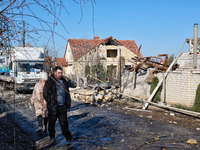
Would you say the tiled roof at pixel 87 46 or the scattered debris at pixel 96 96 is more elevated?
the tiled roof at pixel 87 46

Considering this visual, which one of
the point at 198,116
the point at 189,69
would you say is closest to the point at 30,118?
the point at 198,116

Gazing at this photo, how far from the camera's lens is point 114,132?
647 cm

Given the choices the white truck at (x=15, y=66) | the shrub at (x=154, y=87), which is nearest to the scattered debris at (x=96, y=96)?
the shrub at (x=154, y=87)

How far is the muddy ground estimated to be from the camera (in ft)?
17.1

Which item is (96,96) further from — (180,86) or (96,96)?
(180,86)

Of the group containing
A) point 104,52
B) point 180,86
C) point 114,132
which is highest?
point 104,52

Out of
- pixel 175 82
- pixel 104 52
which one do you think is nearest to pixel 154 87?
pixel 175 82

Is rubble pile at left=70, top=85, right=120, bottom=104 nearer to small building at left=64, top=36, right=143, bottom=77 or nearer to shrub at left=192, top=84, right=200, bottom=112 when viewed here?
shrub at left=192, top=84, right=200, bottom=112

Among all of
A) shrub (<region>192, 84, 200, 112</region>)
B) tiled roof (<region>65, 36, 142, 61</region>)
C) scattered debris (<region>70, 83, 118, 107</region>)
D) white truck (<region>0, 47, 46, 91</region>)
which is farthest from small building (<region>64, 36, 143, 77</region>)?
white truck (<region>0, 47, 46, 91</region>)

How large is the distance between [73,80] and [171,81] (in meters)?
16.0

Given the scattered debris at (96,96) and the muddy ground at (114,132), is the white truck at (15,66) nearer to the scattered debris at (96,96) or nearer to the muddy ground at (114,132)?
the muddy ground at (114,132)

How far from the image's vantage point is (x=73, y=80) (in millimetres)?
25359

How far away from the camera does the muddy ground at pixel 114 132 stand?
17.1 ft

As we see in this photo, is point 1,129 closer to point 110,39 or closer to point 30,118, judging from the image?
point 30,118
